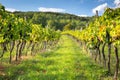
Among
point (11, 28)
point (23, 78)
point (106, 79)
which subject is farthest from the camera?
point (11, 28)

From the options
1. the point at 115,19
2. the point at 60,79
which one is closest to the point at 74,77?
the point at 60,79

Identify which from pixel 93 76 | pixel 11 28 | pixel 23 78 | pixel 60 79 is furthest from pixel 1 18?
pixel 93 76

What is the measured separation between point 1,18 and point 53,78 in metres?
6.01

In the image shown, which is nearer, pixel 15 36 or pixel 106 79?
pixel 106 79

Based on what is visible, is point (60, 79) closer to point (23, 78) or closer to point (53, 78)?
point (53, 78)

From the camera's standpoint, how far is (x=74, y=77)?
20750mm

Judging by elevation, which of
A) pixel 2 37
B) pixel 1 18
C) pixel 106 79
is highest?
pixel 1 18

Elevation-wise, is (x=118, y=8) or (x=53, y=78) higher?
(x=118, y=8)

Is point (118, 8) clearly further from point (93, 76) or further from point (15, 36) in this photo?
point (15, 36)

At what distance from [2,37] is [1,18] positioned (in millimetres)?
1640

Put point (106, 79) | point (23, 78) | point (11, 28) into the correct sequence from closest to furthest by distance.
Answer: point (23, 78), point (106, 79), point (11, 28)

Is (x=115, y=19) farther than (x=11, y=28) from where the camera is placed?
No

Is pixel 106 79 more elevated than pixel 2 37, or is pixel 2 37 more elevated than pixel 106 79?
pixel 2 37

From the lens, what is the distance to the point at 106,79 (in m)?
20.9
